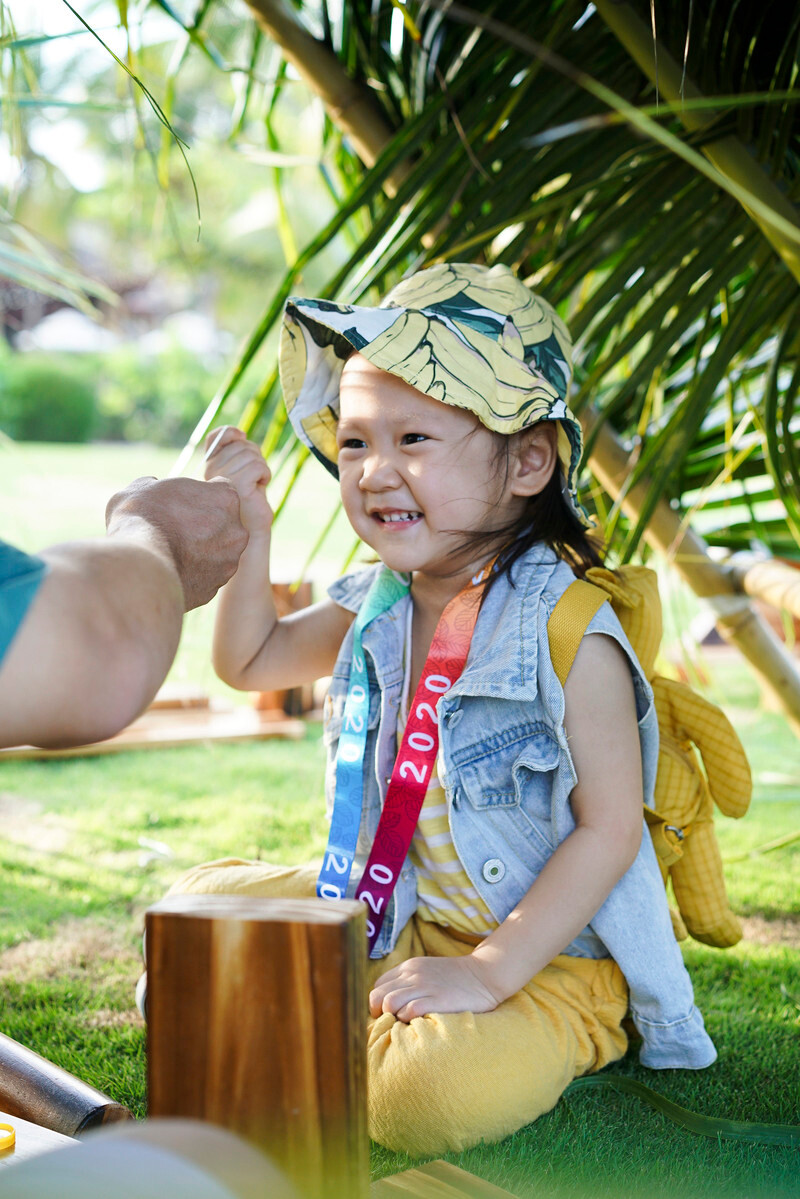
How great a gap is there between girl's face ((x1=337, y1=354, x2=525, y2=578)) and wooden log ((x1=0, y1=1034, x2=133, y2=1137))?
725mm

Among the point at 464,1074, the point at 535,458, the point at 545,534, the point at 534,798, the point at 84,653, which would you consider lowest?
the point at 464,1074

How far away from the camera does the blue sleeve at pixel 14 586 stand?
1.97 feet

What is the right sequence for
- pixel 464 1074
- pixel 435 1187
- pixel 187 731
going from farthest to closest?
1. pixel 187 731
2. pixel 464 1074
3. pixel 435 1187

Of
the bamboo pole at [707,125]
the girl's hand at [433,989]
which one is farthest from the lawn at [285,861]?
the bamboo pole at [707,125]

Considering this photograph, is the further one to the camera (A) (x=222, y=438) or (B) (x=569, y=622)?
(A) (x=222, y=438)

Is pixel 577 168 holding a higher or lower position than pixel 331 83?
lower

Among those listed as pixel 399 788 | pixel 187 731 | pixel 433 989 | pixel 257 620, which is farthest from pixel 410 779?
pixel 187 731

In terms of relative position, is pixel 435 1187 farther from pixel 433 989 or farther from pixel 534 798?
pixel 534 798

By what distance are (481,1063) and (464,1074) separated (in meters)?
0.02

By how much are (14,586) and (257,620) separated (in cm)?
Result: 97

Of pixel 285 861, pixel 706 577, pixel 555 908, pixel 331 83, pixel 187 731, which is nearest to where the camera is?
pixel 555 908

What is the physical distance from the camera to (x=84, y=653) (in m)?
0.62

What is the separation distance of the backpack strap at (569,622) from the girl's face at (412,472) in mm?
163

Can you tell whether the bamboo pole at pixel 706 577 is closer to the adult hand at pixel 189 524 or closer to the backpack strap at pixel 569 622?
the backpack strap at pixel 569 622
